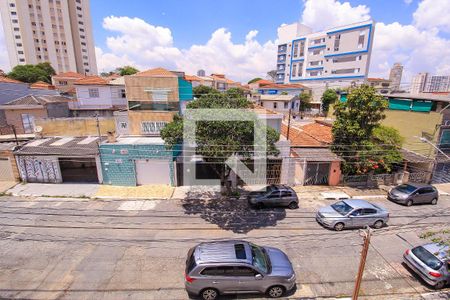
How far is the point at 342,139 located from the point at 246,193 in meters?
8.99

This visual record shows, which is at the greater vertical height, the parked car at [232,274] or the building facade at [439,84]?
the building facade at [439,84]

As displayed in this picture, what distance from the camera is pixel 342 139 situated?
724 inches

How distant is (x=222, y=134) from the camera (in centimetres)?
1241

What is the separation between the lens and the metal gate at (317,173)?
19.0m

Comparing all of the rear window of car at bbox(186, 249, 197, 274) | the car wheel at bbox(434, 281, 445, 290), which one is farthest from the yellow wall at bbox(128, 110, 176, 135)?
the car wheel at bbox(434, 281, 445, 290)

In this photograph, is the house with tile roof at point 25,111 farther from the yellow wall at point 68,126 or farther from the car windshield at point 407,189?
the car windshield at point 407,189

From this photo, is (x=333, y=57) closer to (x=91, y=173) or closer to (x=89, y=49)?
(x=91, y=173)

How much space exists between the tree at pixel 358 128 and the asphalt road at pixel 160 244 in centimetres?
362

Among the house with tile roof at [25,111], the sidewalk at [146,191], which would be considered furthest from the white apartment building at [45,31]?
the sidewalk at [146,191]

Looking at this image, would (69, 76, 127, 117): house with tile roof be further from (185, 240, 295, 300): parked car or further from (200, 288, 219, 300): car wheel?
(200, 288, 219, 300): car wheel

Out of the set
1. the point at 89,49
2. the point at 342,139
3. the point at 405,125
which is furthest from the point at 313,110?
the point at 89,49

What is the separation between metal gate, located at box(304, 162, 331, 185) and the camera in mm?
18969

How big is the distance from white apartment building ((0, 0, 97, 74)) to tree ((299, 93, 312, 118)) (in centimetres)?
7525

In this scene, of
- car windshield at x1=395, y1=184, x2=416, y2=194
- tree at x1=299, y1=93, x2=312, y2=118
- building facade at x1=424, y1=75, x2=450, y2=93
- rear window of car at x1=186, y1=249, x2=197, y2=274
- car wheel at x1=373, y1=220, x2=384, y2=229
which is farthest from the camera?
tree at x1=299, y1=93, x2=312, y2=118
